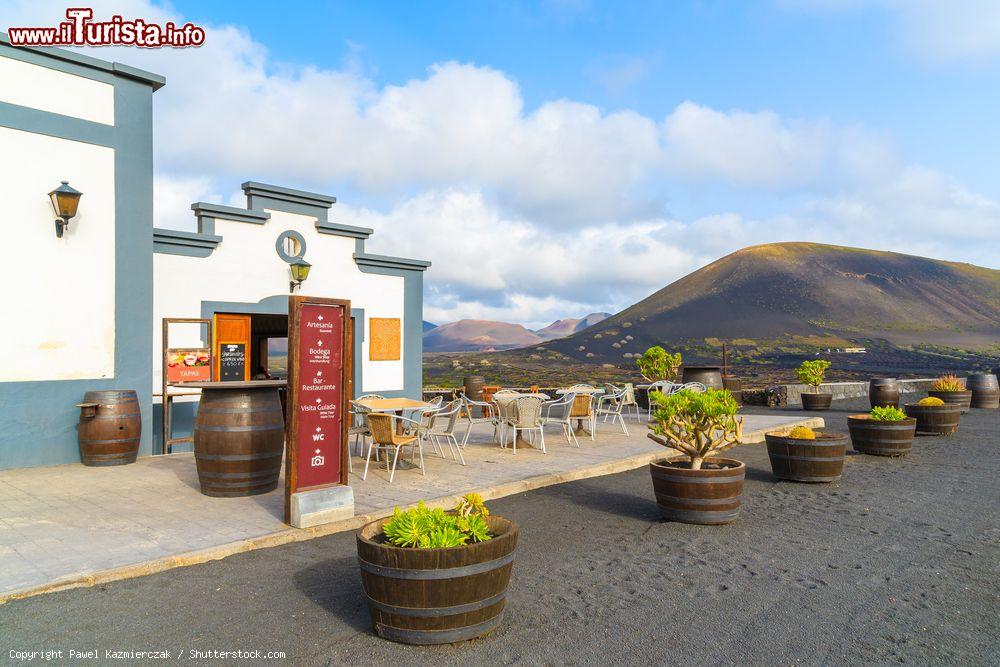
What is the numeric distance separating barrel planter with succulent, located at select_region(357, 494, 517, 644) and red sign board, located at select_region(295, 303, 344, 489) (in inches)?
74.3

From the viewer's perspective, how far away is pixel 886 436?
27.9ft

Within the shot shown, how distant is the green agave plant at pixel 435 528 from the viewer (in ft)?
9.59

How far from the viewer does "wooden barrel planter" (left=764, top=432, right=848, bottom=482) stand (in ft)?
21.8

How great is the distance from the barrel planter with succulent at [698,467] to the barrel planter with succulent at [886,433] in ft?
14.3

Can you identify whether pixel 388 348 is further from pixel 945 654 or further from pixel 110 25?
pixel 945 654

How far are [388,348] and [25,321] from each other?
17.3ft

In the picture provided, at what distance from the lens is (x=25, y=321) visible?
7285 millimetres

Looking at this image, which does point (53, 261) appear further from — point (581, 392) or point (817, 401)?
point (817, 401)

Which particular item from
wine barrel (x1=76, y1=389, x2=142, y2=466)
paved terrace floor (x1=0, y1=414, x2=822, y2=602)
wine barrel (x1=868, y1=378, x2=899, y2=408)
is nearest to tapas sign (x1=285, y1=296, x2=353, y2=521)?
paved terrace floor (x1=0, y1=414, x2=822, y2=602)

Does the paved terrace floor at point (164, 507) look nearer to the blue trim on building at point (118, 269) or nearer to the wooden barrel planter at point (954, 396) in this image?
the blue trim on building at point (118, 269)

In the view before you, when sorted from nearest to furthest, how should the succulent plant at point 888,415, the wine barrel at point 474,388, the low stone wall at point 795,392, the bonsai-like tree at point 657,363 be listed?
the succulent plant at point 888,415
the bonsai-like tree at point 657,363
the wine barrel at point 474,388
the low stone wall at point 795,392

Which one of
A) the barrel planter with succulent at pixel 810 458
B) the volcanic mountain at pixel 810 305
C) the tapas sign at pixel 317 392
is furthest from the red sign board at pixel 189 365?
the volcanic mountain at pixel 810 305

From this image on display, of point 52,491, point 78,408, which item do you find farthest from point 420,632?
point 78,408

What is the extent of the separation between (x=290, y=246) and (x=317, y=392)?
6.03m
